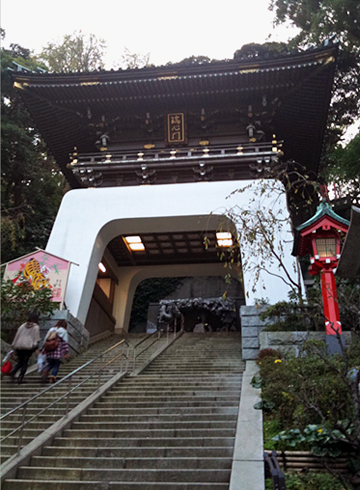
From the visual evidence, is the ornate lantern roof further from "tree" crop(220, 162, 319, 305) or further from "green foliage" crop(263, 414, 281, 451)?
"green foliage" crop(263, 414, 281, 451)

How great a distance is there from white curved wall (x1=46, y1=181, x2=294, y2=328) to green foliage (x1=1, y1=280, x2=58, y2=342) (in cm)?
192

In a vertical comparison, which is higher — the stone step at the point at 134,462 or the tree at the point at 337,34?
the tree at the point at 337,34

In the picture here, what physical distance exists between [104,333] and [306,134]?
11.1 m

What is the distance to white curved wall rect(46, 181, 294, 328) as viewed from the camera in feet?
45.6

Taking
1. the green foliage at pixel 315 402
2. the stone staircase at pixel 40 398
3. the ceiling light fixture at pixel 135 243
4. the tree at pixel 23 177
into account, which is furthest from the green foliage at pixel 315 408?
the tree at pixel 23 177

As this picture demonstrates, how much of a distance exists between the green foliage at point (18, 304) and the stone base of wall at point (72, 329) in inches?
11.1

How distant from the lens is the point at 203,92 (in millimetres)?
15164

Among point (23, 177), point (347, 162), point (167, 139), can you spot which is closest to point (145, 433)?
point (347, 162)

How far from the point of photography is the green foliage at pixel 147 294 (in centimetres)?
2806

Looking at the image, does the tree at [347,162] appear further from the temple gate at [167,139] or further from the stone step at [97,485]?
the stone step at [97,485]

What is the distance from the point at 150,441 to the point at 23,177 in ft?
55.7

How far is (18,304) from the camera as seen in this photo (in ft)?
36.2

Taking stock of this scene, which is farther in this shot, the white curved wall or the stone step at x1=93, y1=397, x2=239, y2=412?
the white curved wall

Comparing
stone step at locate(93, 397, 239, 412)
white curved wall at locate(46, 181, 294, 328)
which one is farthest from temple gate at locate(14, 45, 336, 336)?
stone step at locate(93, 397, 239, 412)
